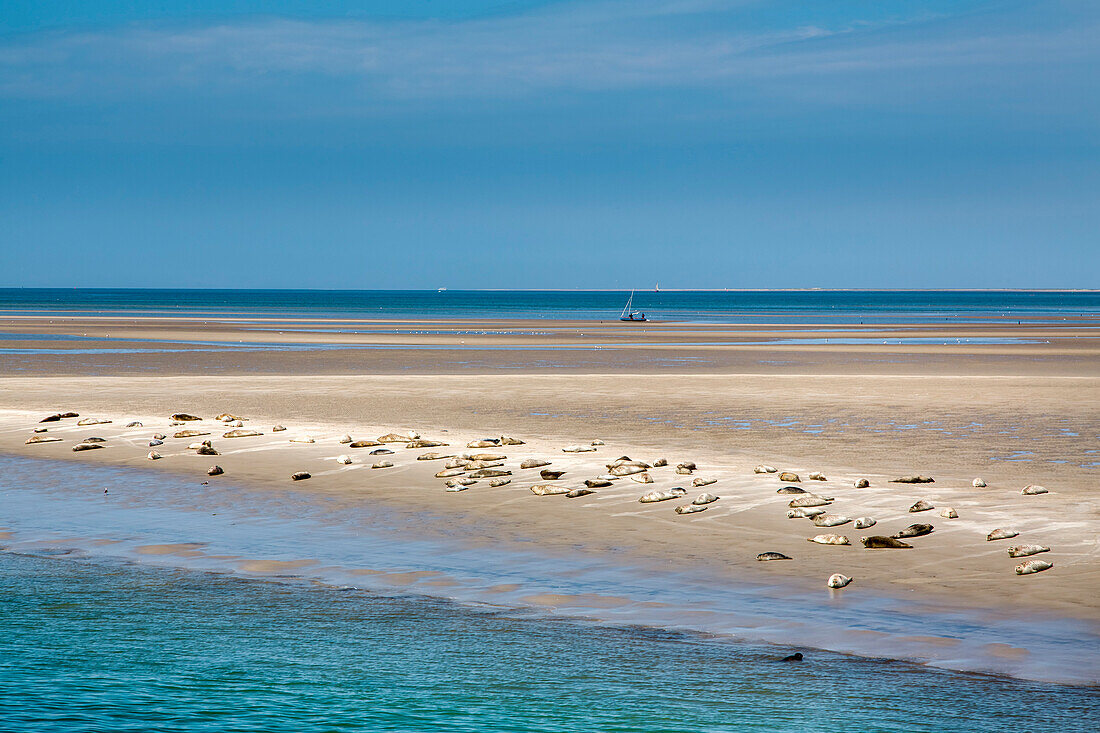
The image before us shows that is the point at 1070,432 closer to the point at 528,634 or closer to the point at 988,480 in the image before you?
the point at 988,480

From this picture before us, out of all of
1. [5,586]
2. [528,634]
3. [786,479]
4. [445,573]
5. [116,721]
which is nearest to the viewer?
[116,721]

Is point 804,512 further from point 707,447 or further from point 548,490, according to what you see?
point 707,447

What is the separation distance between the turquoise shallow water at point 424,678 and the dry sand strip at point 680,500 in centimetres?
229

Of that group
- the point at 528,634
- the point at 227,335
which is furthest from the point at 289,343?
the point at 528,634

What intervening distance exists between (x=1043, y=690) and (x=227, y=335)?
207ft

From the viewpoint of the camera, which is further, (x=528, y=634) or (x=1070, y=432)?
(x=1070, y=432)

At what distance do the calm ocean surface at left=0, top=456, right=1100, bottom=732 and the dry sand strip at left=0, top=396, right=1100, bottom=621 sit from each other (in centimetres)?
94

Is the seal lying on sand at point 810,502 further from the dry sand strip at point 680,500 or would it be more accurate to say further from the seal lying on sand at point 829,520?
the seal lying on sand at point 829,520

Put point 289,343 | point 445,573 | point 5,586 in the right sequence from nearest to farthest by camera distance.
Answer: point 5,586
point 445,573
point 289,343

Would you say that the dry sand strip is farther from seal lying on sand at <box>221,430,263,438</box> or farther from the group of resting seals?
seal lying on sand at <box>221,430,263,438</box>

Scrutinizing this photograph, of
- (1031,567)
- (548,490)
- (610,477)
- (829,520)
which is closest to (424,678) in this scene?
(1031,567)

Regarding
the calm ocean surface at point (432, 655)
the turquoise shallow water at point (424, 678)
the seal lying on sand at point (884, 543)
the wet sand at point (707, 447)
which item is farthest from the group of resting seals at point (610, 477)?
the turquoise shallow water at point (424, 678)

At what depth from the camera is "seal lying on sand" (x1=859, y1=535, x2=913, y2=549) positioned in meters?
11.4

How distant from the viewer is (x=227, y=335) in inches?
2618
